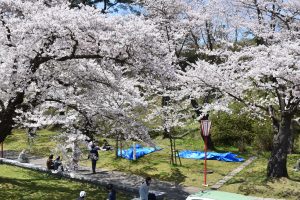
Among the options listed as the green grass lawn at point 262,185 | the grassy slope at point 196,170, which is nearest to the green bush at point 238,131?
the grassy slope at point 196,170

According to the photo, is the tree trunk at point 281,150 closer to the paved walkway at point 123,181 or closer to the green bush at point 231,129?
the paved walkway at point 123,181

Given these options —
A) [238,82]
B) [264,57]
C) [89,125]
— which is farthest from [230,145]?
[89,125]

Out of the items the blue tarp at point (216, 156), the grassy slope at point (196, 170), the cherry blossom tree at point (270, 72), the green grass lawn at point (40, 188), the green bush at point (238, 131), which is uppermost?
the cherry blossom tree at point (270, 72)

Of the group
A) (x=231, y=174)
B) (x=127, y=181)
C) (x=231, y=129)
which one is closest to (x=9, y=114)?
(x=127, y=181)

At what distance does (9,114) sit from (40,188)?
3.72m

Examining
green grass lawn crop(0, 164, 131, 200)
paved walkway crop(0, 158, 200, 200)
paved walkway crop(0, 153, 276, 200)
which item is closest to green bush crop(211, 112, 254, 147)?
paved walkway crop(0, 153, 276, 200)

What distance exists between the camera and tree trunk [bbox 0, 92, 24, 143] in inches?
543

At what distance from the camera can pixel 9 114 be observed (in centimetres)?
1415

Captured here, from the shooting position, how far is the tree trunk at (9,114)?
45.3 feet

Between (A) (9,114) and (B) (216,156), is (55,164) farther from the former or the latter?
(B) (216,156)

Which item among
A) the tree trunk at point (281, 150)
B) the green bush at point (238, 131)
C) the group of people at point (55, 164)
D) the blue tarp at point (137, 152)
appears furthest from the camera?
the green bush at point (238, 131)

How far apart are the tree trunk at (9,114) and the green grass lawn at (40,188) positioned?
2385 millimetres

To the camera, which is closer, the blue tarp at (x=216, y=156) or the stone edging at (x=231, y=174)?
the stone edging at (x=231, y=174)

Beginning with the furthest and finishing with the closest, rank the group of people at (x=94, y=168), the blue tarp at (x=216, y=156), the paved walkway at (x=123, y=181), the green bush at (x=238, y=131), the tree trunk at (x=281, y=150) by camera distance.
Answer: the green bush at (x=238, y=131) < the blue tarp at (x=216, y=156) < the tree trunk at (x=281, y=150) < the paved walkway at (x=123, y=181) < the group of people at (x=94, y=168)
